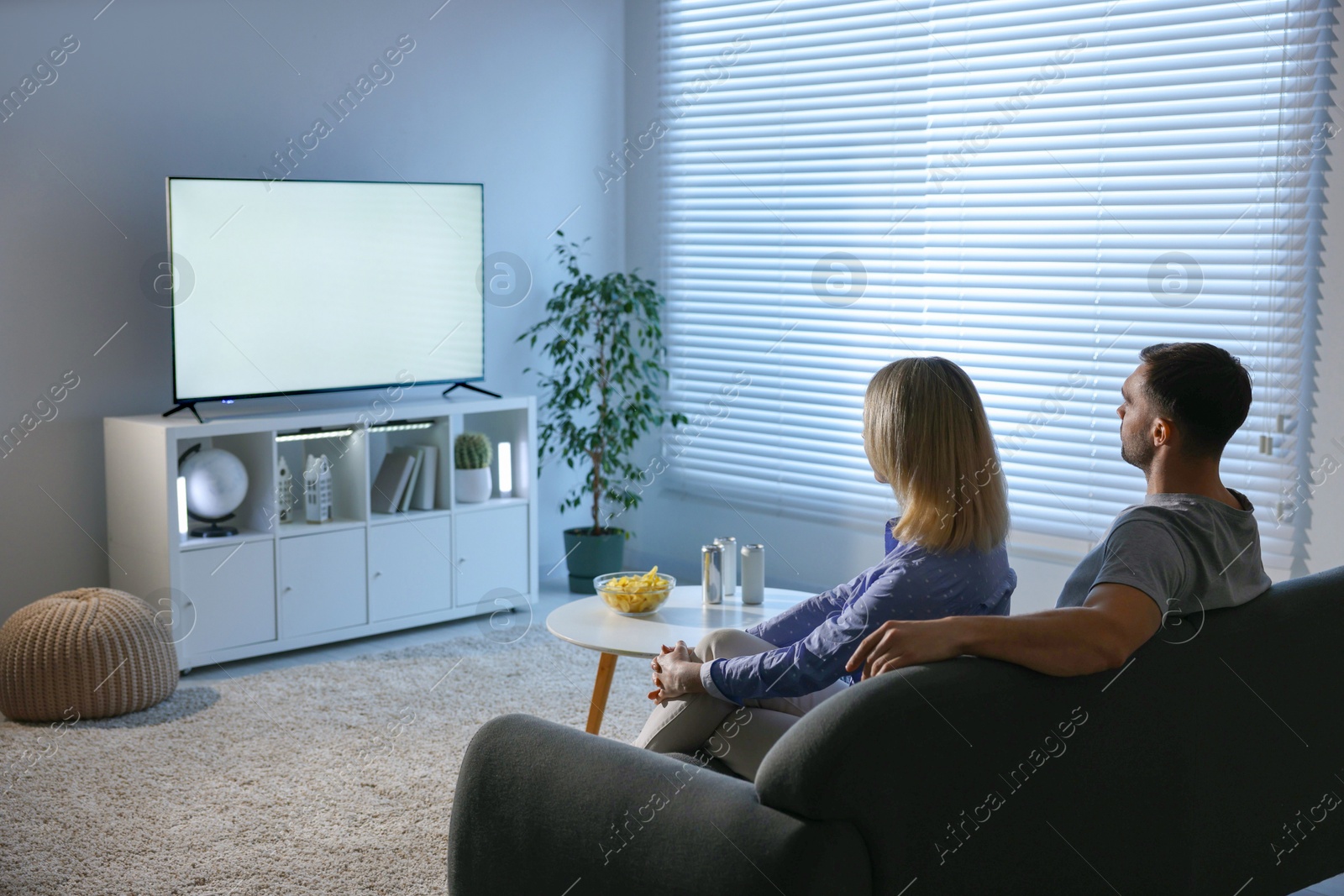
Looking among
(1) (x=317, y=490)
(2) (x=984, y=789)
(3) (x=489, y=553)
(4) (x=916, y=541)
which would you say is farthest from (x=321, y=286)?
(2) (x=984, y=789)

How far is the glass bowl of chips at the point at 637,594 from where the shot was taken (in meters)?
3.13

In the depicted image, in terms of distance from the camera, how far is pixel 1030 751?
5.22 feet

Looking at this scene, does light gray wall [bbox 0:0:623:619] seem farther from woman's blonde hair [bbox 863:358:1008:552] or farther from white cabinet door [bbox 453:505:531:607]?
woman's blonde hair [bbox 863:358:1008:552]

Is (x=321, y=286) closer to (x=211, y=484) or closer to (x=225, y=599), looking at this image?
(x=211, y=484)

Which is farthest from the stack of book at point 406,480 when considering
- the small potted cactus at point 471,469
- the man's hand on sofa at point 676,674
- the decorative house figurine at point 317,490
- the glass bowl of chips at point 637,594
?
the man's hand on sofa at point 676,674

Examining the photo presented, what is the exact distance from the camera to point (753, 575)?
3.25 meters

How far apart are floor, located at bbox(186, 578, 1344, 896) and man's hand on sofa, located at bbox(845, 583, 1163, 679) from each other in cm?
263

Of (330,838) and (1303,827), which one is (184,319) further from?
(1303,827)

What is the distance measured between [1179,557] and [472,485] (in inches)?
131

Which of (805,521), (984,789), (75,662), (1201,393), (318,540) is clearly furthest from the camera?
(805,521)

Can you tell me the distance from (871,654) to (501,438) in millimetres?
3469

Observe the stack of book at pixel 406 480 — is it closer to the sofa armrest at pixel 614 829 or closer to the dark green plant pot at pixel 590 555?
the dark green plant pot at pixel 590 555

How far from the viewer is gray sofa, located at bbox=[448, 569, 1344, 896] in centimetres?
151

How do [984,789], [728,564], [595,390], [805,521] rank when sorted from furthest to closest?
[595,390] < [805,521] < [728,564] < [984,789]
